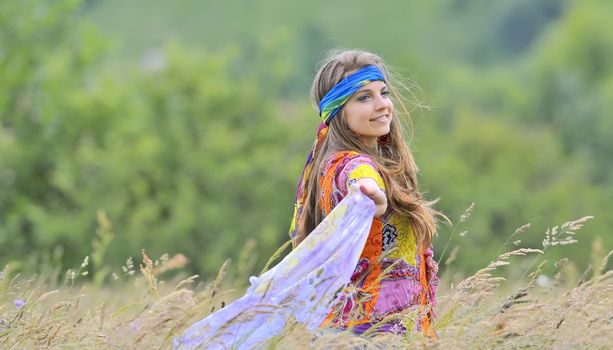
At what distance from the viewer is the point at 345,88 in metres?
4.06

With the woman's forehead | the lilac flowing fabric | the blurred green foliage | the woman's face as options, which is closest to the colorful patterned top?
the lilac flowing fabric

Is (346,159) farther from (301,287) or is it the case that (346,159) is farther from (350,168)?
A: (301,287)

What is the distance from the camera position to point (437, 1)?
14612 cm

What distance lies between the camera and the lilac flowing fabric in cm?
334

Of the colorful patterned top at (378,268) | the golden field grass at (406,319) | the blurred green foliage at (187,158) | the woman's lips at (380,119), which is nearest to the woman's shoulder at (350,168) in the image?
the colorful patterned top at (378,268)

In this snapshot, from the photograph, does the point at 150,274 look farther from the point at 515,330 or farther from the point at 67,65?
the point at 67,65

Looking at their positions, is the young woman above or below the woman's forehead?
below

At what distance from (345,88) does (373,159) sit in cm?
36

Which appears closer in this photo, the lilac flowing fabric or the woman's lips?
the lilac flowing fabric

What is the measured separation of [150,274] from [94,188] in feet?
107

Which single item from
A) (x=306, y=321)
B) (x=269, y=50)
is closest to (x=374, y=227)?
(x=306, y=321)

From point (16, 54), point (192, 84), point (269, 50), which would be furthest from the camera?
point (269, 50)

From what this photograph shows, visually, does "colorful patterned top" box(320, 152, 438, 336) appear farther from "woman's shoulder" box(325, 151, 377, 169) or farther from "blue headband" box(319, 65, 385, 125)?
"blue headband" box(319, 65, 385, 125)

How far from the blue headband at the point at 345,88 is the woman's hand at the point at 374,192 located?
1.96 ft
